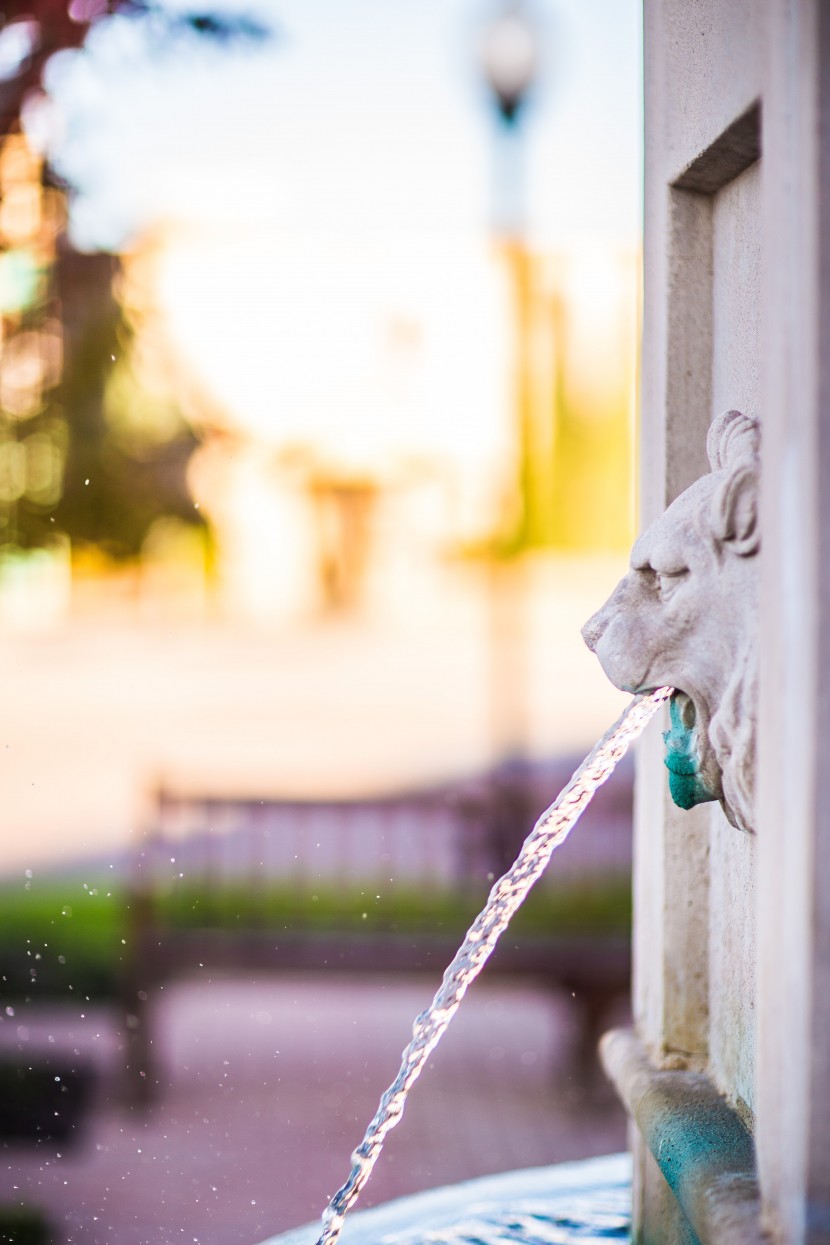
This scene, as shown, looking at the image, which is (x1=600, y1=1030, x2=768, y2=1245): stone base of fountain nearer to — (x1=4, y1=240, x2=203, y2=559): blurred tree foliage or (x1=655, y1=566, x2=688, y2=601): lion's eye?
(x1=655, y1=566, x2=688, y2=601): lion's eye

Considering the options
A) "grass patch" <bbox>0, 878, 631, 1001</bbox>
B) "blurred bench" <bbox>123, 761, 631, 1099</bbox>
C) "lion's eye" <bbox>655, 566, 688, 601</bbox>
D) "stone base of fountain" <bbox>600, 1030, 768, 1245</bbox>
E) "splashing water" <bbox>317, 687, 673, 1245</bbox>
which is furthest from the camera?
"grass patch" <bbox>0, 878, 631, 1001</bbox>

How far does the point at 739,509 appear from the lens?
161cm

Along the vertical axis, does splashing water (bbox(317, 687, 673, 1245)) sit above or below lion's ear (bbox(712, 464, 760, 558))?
below

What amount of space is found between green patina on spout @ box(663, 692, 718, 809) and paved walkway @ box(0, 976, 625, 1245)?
294 centimetres

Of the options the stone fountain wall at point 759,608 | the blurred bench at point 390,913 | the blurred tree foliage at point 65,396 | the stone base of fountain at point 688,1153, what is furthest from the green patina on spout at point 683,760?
the blurred bench at point 390,913

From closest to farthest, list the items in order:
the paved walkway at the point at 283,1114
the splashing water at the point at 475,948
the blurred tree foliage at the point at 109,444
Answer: the splashing water at the point at 475,948 → the paved walkway at the point at 283,1114 → the blurred tree foliage at the point at 109,444

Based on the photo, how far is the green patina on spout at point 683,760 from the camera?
1.72 meters

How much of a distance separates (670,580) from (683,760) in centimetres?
22

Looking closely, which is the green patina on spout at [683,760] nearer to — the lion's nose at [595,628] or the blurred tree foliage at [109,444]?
the lion's nose at [595,628]

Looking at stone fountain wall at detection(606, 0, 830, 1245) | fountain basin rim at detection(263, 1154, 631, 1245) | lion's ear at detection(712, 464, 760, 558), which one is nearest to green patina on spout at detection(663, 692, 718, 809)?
stone fountain wall at detection(606, 0, 830, 1245)

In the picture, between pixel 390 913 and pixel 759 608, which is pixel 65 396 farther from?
pixel 759 608

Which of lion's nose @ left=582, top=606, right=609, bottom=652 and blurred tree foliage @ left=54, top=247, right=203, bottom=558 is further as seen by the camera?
blurred tree foliage @ left=54, top=247, right=203, bottom=558

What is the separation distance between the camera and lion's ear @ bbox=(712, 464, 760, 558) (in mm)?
1597

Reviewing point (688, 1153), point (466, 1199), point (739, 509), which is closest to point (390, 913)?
point (466, 1199)
